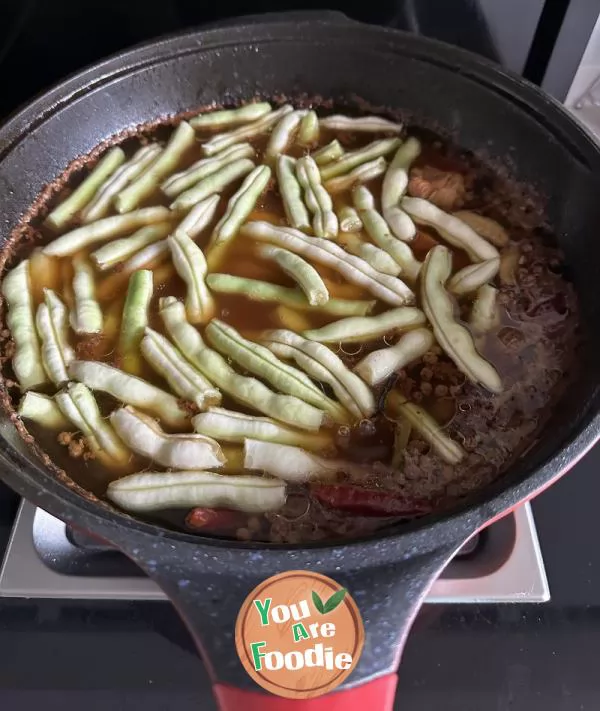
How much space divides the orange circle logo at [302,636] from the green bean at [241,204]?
757 mm

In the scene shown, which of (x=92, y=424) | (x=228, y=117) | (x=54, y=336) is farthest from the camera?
(x=228, y=117)

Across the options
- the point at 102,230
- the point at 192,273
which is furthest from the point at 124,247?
the point at 192,273

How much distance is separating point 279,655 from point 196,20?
53.5 inches

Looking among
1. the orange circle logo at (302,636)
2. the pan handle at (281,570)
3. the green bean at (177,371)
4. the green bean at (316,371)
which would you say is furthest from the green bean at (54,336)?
the orange circle logo at (302,636)

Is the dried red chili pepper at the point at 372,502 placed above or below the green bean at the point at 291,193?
below

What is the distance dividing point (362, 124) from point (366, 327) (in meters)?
0.59

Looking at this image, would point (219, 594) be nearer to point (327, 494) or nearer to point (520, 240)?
point (327, 494)

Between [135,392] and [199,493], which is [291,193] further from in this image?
[199,493]

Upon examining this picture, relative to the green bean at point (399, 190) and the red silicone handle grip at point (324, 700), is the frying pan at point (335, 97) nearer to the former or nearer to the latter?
the red silicone handle grip at point (324, 700)

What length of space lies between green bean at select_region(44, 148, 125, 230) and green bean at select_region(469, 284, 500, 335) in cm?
84

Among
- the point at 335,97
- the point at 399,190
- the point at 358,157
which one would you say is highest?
the point at 335,97

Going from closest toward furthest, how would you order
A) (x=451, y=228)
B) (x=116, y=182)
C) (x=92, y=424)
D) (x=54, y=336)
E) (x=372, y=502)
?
1. (x=372, y=502)
2. (x=92, y=424)
3. (x=54, y=336)
4. (x=451, y=228)
5. (x=116, y=182)

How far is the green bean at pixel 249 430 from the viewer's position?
3.68 feet

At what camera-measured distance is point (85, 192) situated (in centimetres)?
149
